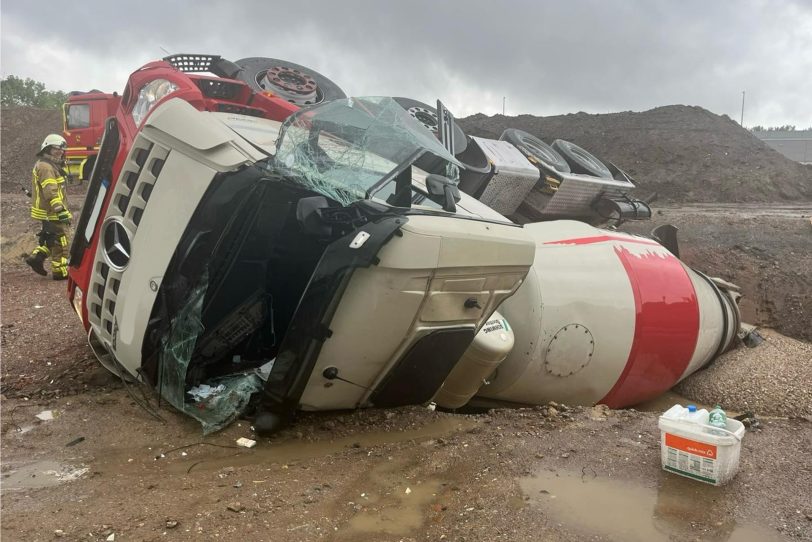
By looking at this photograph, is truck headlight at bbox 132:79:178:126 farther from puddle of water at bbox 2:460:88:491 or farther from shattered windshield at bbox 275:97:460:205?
puddle of water at bbox 2:460:88:491

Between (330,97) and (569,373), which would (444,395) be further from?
(330,97)

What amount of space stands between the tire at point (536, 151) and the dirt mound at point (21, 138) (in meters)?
17.0

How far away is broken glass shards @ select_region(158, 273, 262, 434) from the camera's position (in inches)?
119

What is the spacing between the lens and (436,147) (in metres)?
2.99

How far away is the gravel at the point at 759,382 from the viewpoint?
474 centimetres

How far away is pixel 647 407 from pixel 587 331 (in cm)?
122

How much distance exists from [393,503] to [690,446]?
1.28 m

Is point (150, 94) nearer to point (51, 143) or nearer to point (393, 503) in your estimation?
point (393, 503)

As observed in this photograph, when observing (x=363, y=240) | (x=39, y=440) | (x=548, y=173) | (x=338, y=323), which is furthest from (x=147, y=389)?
(x=548, y=173)

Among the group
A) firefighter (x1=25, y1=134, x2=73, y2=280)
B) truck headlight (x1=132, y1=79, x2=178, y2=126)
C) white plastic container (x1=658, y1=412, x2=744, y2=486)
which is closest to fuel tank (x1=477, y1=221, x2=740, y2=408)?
white plastic container (x1=658, y1=412, x2=744, y2=486)

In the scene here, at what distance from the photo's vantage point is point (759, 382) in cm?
513

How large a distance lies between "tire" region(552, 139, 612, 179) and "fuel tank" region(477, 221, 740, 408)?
86.0 inches

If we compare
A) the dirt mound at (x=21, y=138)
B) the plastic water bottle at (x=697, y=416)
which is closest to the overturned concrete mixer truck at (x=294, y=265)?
the plastic water bottle at (x=697, y=416)

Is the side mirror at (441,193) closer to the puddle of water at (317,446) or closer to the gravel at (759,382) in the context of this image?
the puddle of water at (317,446)
